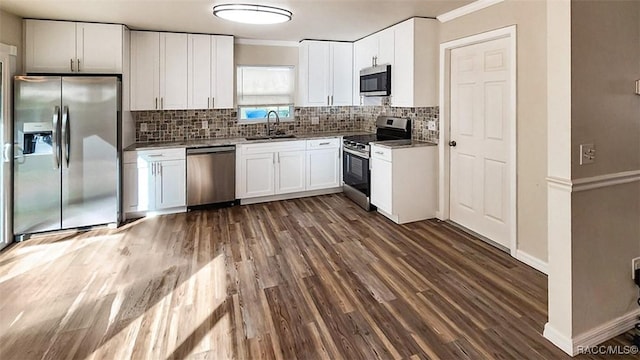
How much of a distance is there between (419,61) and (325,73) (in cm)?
186

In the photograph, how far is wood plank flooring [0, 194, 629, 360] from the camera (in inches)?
84.0

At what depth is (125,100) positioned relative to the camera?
15.0 feet

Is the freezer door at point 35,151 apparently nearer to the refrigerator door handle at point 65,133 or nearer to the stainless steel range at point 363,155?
the refrigerator door handle at point 65,133

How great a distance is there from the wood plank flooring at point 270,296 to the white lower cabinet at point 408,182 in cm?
25

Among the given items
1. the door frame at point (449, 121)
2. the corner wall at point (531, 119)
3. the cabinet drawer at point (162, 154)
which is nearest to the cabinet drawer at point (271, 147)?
the cabinet drawer at point (162, 154)

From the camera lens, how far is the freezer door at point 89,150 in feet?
12.9

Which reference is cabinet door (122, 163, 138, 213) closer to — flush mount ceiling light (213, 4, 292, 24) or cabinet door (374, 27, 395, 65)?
flush mount ceiling light (213, 4, 292, 24)

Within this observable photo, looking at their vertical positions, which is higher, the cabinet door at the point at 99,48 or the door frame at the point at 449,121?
the cabinet door at the point at 99,48

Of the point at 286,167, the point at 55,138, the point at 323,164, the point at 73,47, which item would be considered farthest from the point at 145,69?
the point at 323,164

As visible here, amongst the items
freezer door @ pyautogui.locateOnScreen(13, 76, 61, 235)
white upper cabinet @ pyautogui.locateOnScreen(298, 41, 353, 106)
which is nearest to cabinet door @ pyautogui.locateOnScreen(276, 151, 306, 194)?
white upper cabinet @ pyautogui.locateOnScreen(298, 41, 353, 106)

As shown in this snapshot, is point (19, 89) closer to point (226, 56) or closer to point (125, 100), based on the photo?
point (125, 100)

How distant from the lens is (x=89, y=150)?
407 cm

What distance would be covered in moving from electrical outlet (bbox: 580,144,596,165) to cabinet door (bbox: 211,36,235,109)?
4335mm

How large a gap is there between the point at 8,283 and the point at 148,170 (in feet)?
6.45
